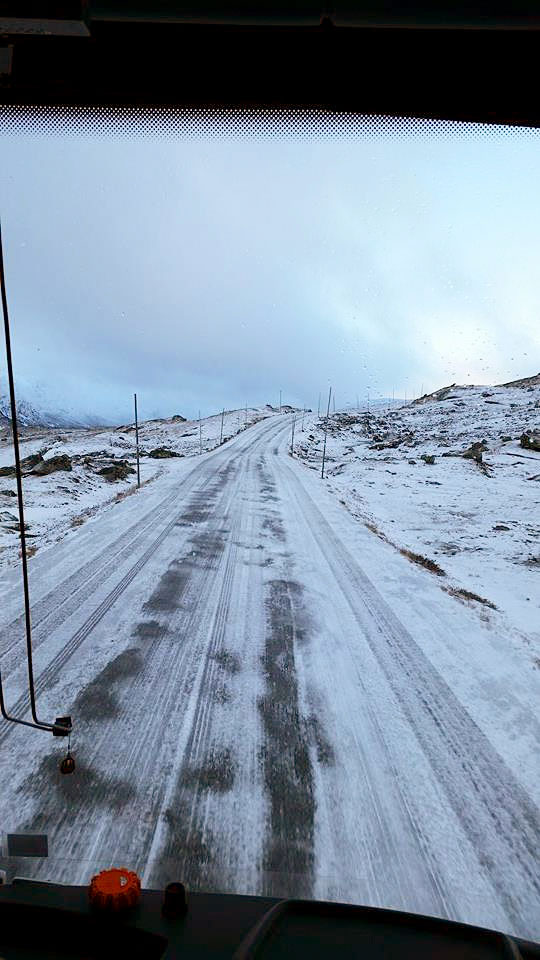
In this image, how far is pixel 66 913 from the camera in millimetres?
1290

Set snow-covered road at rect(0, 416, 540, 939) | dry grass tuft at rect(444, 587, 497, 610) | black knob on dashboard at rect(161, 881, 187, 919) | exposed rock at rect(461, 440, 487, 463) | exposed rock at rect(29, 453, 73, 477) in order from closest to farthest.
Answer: black knob on dashboard at rect(161, 881, 187, 919) < snow-covered road at rect(0, 416, 540, 939) < dry grass tuft at rect(444, 587, 497, 610) < exposed rock at rect(29, 453, 73, 477) < exposed rock at rect(461, 440, 487, 463)

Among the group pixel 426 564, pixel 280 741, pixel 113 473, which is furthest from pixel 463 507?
pixel 113 473

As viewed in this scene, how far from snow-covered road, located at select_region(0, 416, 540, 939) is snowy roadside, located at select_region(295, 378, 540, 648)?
1.47 m

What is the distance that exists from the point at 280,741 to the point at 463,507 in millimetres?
13496

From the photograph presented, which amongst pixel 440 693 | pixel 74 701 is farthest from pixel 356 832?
pixel 74 701

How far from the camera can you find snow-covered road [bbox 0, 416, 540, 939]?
2.12 metres

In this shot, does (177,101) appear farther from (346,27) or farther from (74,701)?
(74,701)

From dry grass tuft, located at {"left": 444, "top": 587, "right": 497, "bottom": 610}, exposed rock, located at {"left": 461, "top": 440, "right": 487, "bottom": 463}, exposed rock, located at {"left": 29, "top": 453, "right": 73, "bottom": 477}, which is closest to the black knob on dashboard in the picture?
dry grass tuft, located at {"left": 444, "top": 587, "right": 497, "bottom": 610}

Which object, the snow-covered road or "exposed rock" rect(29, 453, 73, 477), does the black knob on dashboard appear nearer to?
the snow-covered road

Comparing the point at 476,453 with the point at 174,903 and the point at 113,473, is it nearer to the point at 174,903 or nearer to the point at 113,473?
the point at 113,473

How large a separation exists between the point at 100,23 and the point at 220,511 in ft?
29.5

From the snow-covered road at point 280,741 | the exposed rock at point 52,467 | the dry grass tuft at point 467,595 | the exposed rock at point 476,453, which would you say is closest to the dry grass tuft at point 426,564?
the dry grass tuft at point 467,595

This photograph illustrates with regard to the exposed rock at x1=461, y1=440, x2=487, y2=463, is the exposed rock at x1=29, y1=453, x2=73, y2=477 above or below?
below

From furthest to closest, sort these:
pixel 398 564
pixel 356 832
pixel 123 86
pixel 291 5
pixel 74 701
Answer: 1. pixel 398 564
2. pixel 74 701
3. pixel 356 832
4. pixel 123 86
5. pixel 291 5
